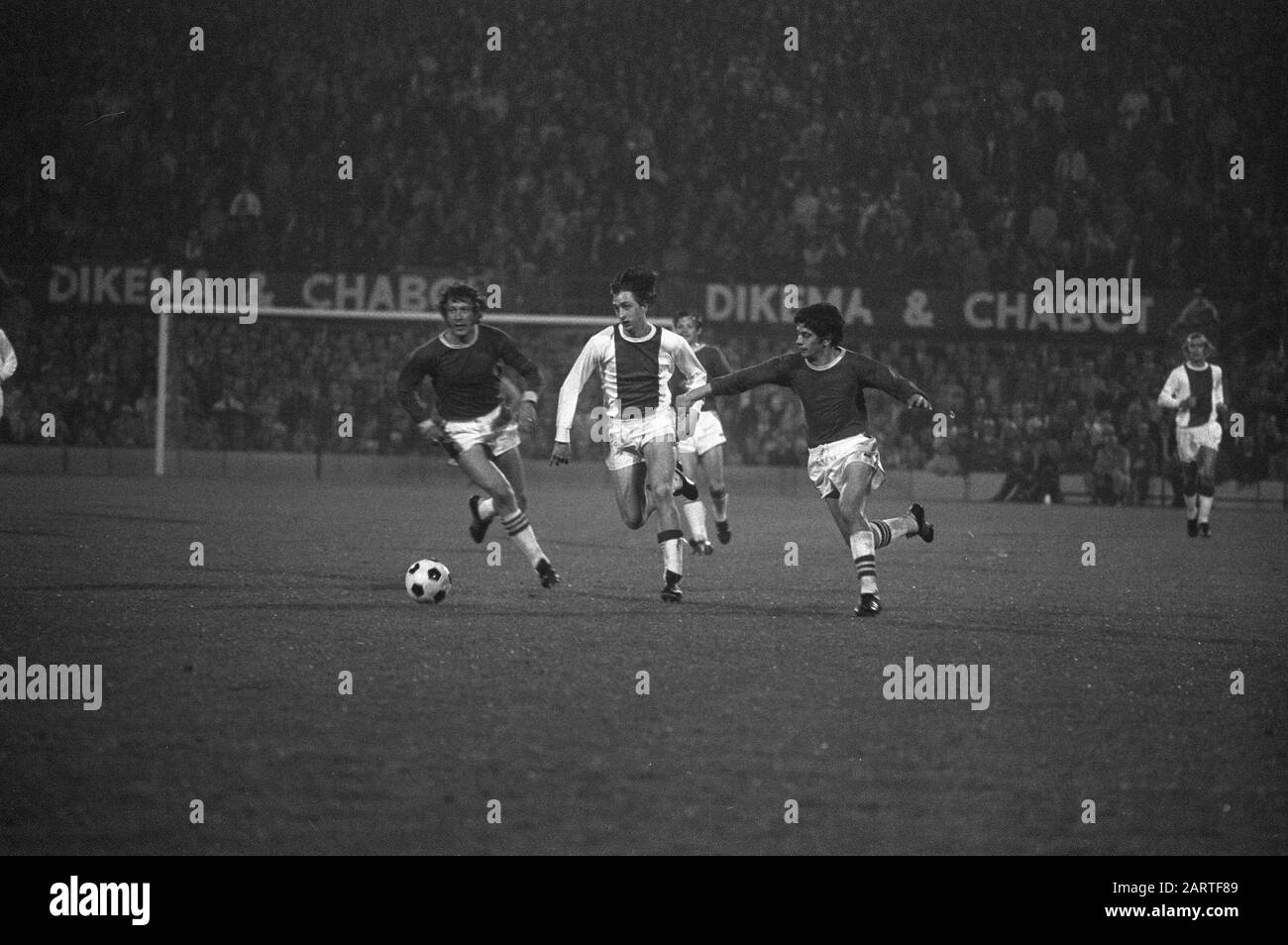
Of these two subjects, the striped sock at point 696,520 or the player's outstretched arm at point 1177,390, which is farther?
the player's outstretched arm at point 1177,390

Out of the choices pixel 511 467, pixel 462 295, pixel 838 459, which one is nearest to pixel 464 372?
pixel 462 295

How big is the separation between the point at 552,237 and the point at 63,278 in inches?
304

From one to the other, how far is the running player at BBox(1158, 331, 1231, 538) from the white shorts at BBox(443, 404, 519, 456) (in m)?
9.09

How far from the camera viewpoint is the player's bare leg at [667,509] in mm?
10250

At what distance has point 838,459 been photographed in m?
9.88

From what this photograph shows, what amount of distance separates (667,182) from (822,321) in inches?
761

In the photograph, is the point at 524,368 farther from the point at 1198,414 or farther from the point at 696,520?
the point at 1198,414

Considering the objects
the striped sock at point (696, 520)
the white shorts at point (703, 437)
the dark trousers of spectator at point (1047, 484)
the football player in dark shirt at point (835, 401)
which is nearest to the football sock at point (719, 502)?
the white shorts at point (703, 437)

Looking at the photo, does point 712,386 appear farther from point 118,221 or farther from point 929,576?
point 118,221

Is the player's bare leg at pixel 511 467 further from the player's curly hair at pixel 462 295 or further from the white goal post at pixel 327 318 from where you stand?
the white goal post at pixel 327 318

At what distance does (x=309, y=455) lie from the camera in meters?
Result: 26.4

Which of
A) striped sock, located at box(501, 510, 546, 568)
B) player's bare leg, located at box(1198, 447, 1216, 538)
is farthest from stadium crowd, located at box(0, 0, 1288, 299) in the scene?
striped sock, located at box(501, 510, 546, 568)

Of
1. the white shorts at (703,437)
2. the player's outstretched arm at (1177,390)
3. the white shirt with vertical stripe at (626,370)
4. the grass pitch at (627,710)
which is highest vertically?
the player's outstretched arm at (1177,390)
